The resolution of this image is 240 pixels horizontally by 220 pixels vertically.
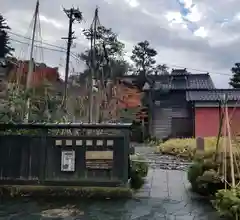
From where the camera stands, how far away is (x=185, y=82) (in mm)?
22953

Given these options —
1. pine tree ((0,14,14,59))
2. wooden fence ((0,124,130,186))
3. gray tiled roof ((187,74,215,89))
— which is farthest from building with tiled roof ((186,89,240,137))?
wooden fence ((0,124,130,186))

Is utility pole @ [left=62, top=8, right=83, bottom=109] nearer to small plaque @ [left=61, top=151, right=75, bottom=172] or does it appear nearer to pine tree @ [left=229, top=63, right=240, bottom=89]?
small plaque @ [left=61, top=151, right=75, bottom=172]

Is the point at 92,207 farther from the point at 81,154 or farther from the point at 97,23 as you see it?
the point at 97,23

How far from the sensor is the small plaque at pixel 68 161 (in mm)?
5910

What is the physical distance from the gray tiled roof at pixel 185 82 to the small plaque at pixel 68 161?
16262 millimetres

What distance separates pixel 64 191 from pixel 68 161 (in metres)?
0.51

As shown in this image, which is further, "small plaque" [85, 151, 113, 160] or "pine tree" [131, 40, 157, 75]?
"pine tree" [131, 40, 157, 75]

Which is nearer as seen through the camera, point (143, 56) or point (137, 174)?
point (137, 174)

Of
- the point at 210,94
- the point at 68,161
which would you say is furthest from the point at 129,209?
the point at 210,94

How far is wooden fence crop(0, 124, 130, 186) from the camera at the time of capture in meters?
5.86

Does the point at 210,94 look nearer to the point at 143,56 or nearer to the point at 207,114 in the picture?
the point at 207,114

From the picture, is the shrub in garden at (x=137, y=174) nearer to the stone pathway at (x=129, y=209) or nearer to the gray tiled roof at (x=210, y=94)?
the stone pathway at (x=129, y=209)

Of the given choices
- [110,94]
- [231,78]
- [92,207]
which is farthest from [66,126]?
[231,78]

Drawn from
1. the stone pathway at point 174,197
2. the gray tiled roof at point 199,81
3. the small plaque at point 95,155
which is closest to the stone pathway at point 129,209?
the stone pathway at point 174,197
